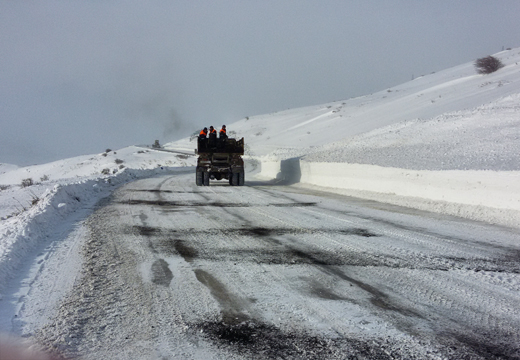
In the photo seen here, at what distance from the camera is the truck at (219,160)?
22688 mm

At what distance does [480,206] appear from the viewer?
40.2 ft

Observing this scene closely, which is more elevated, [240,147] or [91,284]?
[240,147]

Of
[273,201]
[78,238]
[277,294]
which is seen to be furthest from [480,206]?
[78,238]

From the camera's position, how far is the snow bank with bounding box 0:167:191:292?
6.39 metres

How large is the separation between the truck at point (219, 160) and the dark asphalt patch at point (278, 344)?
18668 millimetres

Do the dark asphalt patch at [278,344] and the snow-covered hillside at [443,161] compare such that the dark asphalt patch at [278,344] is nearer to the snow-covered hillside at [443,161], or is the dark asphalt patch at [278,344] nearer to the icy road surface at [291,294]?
the icy road surface at [291,294]

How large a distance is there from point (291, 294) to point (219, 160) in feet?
59.4

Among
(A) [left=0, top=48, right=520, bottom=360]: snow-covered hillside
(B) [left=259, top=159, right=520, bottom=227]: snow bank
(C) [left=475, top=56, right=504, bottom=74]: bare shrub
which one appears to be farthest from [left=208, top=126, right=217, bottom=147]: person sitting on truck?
(C) [left=475, top=56, right=504, bottom=74]: bare shrub

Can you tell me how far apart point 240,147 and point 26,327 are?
19.4m

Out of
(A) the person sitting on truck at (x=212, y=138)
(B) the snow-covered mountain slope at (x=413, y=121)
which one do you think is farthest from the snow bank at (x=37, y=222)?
(B) the snow-covered mountain slope at (x=413, y=121)

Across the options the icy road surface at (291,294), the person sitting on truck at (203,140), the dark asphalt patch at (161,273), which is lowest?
the icy road surface at (291,294)

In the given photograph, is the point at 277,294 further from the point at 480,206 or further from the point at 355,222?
the point at 480,206

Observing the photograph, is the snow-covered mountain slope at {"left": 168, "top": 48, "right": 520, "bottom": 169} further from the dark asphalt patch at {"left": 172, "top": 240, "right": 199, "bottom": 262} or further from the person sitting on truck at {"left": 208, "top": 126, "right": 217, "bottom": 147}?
the dark asphalt patch at {"left": 172, "top": 240, "right": 199, "bottom": 262}

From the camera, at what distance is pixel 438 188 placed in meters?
14.5
